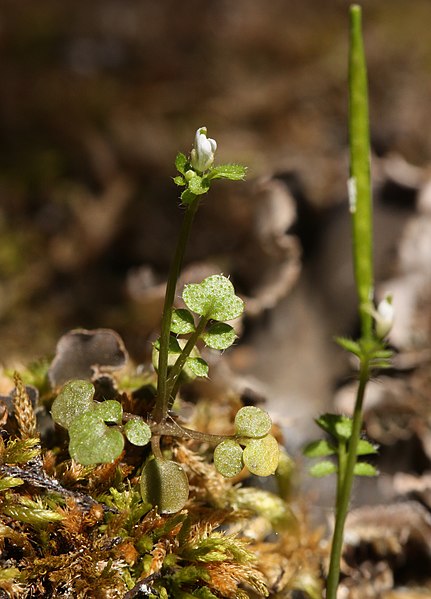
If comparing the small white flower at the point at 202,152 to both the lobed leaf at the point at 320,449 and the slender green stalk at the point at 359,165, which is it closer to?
the slender green stalk at the point at 359,165

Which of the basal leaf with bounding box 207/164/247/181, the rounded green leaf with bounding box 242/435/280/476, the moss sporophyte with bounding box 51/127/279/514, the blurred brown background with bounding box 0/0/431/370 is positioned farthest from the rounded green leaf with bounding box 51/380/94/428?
the blurred brown background with bounding box 0/0/431/370

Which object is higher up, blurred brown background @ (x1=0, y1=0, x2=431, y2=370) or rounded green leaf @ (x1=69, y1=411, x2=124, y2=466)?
blurred brown background @ (x1=0, y1=0, x2=431, y2=370)

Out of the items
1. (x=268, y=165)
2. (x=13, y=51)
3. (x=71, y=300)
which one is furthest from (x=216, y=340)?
(x=13, y=51)

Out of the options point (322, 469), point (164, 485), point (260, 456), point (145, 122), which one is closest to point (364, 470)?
point (322, 469)

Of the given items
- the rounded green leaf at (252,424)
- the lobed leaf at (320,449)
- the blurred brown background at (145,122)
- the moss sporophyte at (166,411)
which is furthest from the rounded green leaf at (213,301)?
the blurred brown background at (145,122)

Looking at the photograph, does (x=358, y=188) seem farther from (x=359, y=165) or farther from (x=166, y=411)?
(x=166, y=411)

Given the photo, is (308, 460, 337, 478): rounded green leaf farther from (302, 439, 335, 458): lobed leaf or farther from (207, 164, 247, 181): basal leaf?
(207, 164, 247, 181): basal leaf

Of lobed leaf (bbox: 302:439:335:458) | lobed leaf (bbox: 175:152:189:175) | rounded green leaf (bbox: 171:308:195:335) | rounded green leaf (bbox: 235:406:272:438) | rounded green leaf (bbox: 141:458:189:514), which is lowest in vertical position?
rounded green leaf (bbox: 141:458:189:514)

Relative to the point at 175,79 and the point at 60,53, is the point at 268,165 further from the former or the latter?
the point at 60,53
